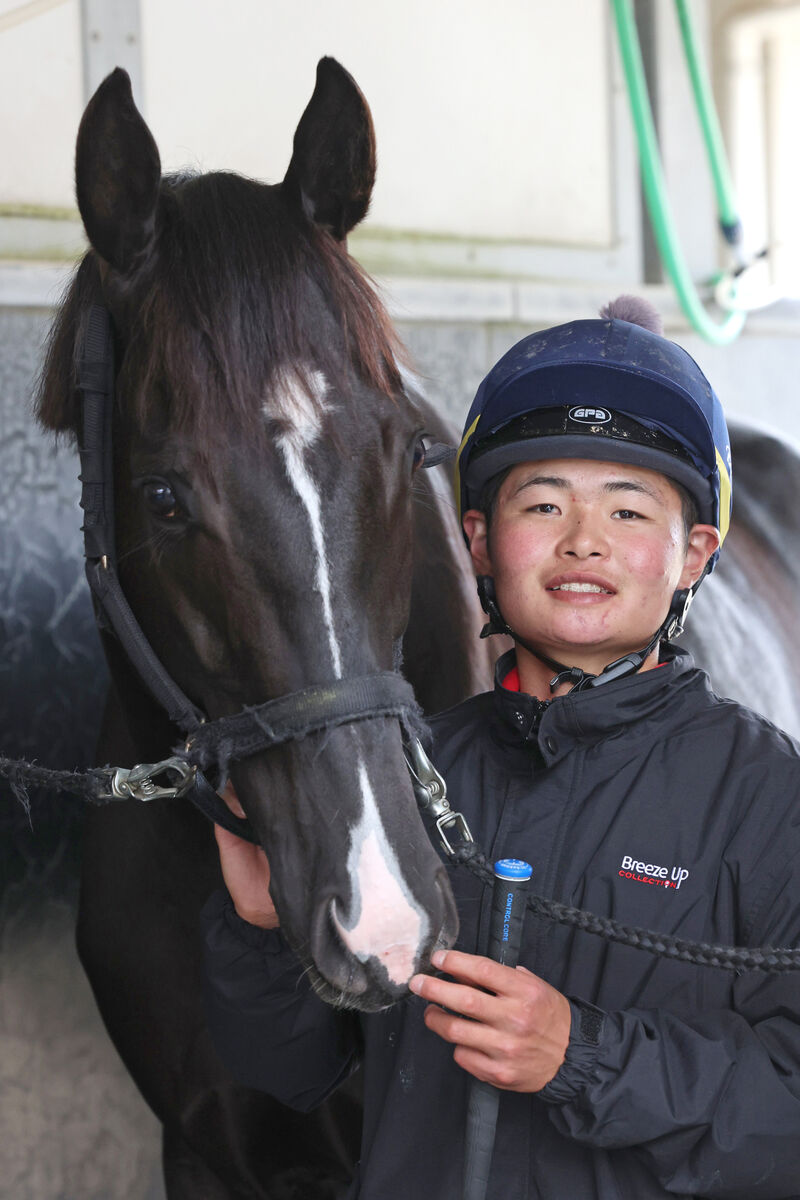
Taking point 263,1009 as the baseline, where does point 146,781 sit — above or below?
above

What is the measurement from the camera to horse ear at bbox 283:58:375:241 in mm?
1390

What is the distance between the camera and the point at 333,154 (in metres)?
1.41

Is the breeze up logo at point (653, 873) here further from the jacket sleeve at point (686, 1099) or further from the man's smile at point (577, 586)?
the man's smile at point (577, 586)

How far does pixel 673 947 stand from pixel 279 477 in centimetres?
55

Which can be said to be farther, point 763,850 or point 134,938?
point 134,938

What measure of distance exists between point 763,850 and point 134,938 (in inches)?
44.0

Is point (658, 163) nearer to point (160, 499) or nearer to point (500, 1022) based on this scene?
point (160, 499)

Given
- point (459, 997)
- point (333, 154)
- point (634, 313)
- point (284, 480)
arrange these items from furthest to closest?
1. point (634, 313)
2. point (333, 154)
3. point (284, 480)
4. point (459, 997)

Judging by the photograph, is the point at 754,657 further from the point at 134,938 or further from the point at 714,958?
the point at 714,958

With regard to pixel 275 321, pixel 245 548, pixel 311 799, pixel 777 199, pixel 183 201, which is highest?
pixel 777 199

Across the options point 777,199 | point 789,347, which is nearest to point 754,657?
point 789,347

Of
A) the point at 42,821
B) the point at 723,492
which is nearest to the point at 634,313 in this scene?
the point at 723,492

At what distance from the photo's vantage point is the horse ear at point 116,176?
130 centimetres

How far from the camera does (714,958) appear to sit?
1.06 m
